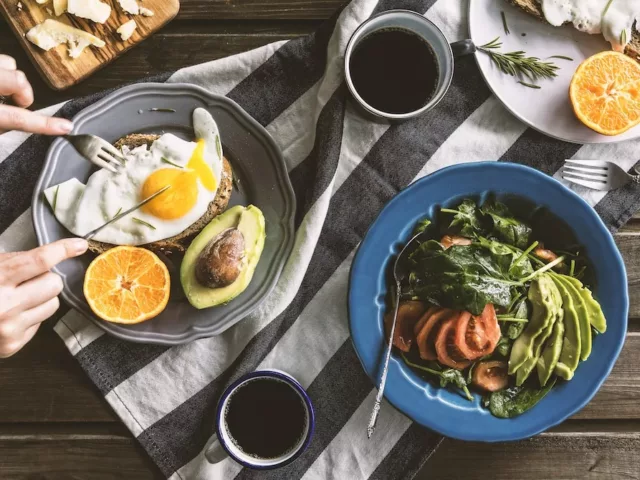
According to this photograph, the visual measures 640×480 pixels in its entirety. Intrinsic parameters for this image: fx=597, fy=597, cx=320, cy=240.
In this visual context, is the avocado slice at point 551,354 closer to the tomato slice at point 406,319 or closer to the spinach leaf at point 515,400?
the spinach leaf at point 515,400

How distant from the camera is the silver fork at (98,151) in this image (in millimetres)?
1642

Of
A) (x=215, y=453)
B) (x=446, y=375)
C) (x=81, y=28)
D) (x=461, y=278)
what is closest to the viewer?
(x=461, y=278)

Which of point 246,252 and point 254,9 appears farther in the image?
point 254,9

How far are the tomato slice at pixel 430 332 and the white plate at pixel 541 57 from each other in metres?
0.61

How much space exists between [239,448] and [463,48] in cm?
123

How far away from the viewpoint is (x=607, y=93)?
1.62m

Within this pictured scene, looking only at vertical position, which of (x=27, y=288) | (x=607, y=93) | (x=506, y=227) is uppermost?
(x=27, y=288)

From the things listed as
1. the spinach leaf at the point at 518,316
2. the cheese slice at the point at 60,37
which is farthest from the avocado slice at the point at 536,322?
the cheese slice at the point at 60,37

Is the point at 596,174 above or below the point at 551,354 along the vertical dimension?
above

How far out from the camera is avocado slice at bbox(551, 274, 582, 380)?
1485 millimetres

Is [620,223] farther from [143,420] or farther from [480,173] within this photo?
[143,420]

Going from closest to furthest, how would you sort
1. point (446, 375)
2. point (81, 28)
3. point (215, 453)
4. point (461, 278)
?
point (461, 278), point (446, 375), point (215, 453), point (81, 28)

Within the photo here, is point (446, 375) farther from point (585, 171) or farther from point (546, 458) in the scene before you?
point (585, 171)

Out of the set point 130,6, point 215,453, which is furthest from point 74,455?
point 130,6
